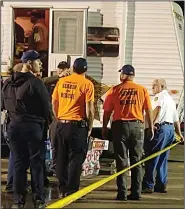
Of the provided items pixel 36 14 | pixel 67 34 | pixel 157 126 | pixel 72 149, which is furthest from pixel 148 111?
pixel 36 14

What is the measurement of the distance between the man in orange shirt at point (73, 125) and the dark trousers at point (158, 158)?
114cm

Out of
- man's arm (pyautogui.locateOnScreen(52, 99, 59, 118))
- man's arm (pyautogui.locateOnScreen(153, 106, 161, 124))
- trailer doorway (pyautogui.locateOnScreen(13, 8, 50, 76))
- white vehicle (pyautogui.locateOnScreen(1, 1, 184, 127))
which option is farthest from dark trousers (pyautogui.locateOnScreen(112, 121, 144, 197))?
trailer doorway (pyautogui.locateOnScreen(13, 8, 50, 76))

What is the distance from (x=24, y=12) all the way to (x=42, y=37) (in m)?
0.58

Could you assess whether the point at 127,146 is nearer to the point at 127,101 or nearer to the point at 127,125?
the point at 127,125

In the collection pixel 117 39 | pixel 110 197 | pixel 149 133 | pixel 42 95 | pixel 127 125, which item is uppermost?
pixel 117 39

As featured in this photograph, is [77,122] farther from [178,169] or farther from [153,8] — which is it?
[153,8]

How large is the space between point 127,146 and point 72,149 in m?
0.68

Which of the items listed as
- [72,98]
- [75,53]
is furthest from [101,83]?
[72,98]

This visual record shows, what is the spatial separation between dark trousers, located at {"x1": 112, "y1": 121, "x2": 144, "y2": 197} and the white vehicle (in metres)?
3.62

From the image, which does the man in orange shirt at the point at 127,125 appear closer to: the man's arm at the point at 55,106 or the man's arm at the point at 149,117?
the man's arm at the point at 149,117

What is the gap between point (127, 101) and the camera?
22.7ft

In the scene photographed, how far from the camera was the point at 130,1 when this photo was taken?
34.5ft

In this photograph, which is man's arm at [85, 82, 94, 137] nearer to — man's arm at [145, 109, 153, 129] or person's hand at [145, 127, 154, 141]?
man's arm at [145, 109, 153, 129]

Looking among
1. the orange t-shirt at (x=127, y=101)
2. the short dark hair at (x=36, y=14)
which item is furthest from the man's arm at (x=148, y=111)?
the short dark hair at (x=36, y=14)
